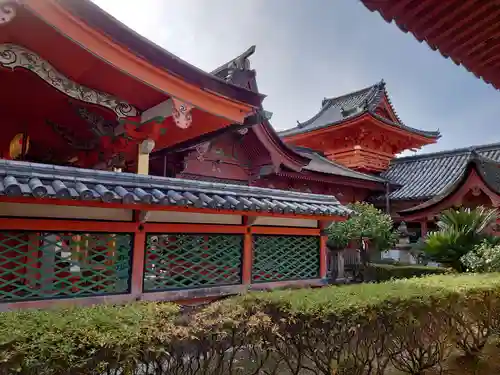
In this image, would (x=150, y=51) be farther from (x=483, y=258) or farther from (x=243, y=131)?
(x=483, y=258)

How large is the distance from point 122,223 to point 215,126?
2438mm

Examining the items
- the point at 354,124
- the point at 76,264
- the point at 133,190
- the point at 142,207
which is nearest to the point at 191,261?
the point at 142,207

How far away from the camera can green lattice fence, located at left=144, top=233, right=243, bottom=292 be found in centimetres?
573

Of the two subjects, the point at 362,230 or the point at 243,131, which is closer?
the point at 243,131

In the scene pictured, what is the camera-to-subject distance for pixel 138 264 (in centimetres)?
541

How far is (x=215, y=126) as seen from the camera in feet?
22.7

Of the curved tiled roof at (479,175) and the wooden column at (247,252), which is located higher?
the curved tiled roof at (479,175)

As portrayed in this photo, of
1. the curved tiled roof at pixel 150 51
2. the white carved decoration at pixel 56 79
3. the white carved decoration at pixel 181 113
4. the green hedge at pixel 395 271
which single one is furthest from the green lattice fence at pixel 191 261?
the green hedge at pixel 395 271

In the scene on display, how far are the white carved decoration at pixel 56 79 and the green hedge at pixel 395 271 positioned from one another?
10708mm

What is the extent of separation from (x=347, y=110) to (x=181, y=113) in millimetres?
16623

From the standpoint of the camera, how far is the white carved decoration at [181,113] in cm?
605

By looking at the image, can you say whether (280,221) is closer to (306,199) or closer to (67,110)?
(306,199)

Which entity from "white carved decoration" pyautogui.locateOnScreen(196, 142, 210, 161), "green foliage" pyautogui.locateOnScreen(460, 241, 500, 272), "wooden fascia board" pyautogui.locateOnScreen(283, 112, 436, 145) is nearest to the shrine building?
"white carved decoration" pyautogui.locateOnScreen(196, 142, 210, 161)

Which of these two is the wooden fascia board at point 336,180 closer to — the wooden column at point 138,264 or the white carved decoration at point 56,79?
the white carved decoration at point 56,79
